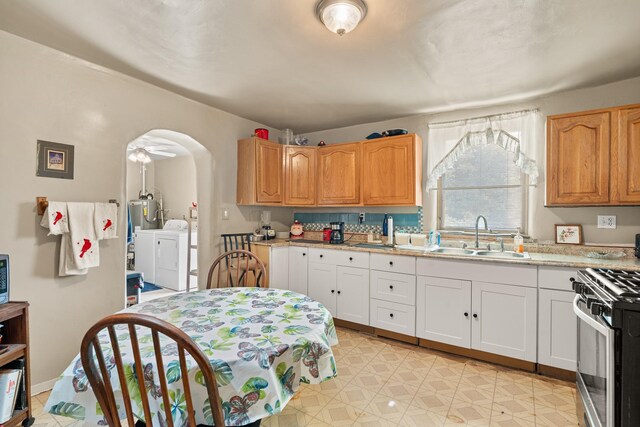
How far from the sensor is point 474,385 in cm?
225

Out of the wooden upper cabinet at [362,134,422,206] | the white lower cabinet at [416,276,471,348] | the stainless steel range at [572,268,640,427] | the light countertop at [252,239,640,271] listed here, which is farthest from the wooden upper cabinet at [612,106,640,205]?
the wooden upper cabinet at [362,134,422,206]

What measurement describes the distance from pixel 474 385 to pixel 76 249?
3.06 m

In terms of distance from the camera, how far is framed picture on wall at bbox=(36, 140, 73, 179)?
2.13m

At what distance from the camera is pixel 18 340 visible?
5.81 feet

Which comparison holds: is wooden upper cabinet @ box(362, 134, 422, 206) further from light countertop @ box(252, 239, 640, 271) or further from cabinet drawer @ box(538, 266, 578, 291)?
cabinet drawer @ box(538, 266, 578, 291)

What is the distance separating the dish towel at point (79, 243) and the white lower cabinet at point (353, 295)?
2.22m

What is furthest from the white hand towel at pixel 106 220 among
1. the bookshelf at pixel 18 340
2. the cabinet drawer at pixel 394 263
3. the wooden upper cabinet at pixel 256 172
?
the cabinet drawer at pixel 394 263

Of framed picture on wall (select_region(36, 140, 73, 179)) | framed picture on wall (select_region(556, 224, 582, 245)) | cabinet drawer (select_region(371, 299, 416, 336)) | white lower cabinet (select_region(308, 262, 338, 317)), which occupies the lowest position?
cabinet drawer (select_region(371, 299, 416, 336))

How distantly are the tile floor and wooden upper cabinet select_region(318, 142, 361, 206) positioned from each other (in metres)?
1.80

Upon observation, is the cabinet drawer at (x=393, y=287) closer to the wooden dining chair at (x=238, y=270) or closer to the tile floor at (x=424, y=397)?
the tile floor at (x=424, y=397)

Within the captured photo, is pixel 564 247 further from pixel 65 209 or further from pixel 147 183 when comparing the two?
pixel 147 183

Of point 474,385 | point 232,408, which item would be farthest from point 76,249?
point 474,385

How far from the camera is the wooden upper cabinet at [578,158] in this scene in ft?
7.84

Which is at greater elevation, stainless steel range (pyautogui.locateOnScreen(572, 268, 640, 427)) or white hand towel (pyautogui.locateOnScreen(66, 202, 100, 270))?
white hand towel (pyautogui.locateOnScreen(66, 202, 100, 270))
